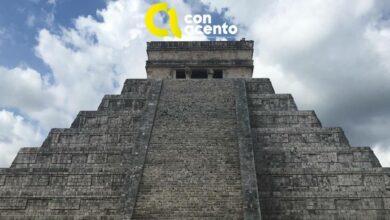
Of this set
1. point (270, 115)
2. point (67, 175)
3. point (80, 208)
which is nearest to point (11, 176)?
point (67, 175)

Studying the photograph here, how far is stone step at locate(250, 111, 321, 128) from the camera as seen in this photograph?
1431cm

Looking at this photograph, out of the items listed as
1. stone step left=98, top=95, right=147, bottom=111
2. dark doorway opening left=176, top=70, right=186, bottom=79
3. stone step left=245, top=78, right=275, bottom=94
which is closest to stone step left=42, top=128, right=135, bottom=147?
stone step left=98, top=95, right=147, bottom=111

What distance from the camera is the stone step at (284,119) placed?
14312 millimetres

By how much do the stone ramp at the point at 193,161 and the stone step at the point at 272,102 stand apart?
856 mm

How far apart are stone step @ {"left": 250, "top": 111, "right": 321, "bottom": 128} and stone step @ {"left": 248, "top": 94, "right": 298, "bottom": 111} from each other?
0.74 m

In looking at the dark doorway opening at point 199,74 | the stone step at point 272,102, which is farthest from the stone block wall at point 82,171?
the dark doorway opening at point 199,74

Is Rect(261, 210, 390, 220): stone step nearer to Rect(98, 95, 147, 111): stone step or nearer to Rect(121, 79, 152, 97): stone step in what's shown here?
Rect(98, 95, 147, 111): stone step

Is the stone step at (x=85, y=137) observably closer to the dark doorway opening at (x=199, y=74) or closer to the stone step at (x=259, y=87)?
the stone step at (x=259, y=87)

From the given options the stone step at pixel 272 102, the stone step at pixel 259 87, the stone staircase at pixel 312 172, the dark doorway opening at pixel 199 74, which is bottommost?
the stone staircase at pixel 312 172

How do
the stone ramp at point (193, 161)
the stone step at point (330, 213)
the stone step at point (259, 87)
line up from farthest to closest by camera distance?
the stone step at point (259, 87) < the stone step at point (330, 213) < the stone ramp at point (193, 161)

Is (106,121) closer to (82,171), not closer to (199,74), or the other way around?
(82,171)

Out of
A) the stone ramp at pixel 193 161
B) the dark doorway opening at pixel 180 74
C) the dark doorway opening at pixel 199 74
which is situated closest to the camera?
the stone ramp at pixel 193 161

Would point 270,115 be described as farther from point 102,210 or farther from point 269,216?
point 102,210

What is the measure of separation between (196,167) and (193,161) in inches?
12.4
